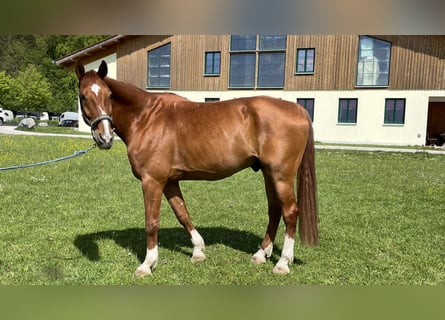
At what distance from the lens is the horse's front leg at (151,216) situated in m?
4.16

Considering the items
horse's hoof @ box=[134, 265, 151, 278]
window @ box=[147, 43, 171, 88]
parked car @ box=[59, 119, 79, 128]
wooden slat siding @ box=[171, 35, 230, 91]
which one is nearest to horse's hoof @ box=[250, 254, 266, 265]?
horse's hoof @ box=[134, 265, 151, 278]

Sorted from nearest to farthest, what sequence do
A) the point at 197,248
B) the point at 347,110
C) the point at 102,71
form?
1. the point at 102,71
2. the point at 197,248
3. the point at 347,110

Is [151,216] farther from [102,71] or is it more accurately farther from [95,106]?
[102,71]

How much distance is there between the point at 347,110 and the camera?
27.8 metres

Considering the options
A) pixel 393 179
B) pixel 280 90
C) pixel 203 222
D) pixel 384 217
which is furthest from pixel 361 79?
pixel 203 222

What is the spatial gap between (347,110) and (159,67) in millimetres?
16406

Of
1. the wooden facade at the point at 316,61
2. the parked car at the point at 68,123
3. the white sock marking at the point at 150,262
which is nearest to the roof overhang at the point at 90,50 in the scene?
the wooden facade at the point at 316,61

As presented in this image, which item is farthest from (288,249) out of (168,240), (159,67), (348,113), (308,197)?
(159,67)

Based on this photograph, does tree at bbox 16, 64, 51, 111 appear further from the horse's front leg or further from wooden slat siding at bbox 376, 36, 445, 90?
the horse's front leg

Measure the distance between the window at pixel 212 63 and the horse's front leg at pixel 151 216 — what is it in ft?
88.0

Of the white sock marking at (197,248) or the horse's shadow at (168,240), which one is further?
the horse's shadow at (168,240)

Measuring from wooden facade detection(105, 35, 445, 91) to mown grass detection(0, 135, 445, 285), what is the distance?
716 inches

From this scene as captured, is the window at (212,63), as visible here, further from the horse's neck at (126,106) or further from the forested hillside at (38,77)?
the horse's neck at (126,106)

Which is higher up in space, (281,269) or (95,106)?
(95,106)
